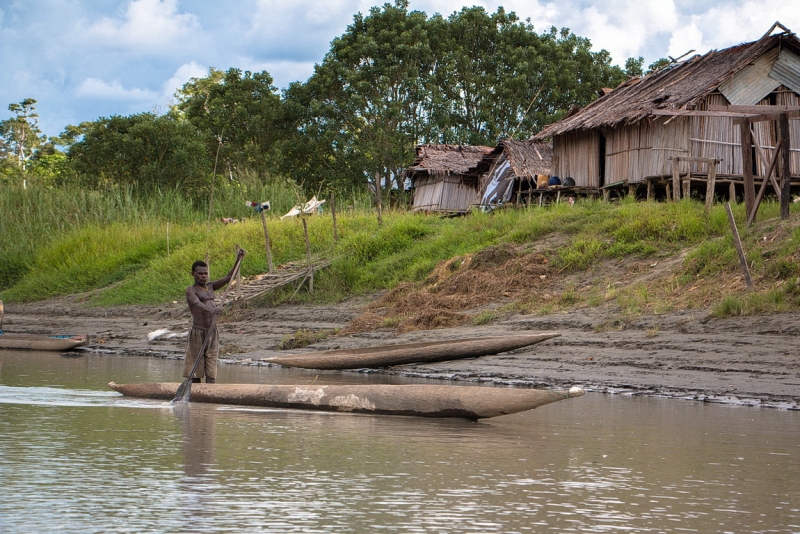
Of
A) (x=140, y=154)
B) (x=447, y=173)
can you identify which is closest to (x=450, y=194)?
(x=447, y=173)

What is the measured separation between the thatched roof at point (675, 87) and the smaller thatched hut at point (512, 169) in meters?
2.49

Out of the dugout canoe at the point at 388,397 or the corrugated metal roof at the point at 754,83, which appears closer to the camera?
the dugout canoe at the point at 388,397

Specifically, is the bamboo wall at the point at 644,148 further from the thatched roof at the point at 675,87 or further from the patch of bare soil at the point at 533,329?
the patch of bare soil at the point at 533,329

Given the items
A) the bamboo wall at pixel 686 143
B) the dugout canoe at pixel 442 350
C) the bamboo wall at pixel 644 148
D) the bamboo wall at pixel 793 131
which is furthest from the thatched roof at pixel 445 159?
the dugout canoe at pixel 442 350

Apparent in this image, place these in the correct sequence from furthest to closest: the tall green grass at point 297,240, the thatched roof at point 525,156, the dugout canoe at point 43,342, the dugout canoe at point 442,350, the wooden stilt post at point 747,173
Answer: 1. the thatched roof at point 525,156
2. the tall green grass at point 297,240
3. the dugout canoe at point 43,342
4. the wooden stilt post at point 747,173
5. the dugout canoe at point 442,350

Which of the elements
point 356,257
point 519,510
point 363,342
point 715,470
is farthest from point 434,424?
point 356,257

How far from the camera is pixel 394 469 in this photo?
5.85m

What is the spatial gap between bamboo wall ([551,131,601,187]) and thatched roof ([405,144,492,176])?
6065mm

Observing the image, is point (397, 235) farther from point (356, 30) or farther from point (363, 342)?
point (356, 30)

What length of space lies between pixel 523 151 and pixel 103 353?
51.1 ft

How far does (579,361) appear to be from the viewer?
1109 cm

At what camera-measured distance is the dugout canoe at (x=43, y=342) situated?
14.9 meters

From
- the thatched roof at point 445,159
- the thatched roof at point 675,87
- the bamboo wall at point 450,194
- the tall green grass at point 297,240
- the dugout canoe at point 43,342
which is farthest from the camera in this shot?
the bamboo wall at point 450,194

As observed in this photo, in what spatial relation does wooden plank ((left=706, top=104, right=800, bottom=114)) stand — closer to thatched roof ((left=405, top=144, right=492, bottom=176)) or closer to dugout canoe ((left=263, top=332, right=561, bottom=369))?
dugout canoe ((left=263, top=332, right=561, bottom=369))
